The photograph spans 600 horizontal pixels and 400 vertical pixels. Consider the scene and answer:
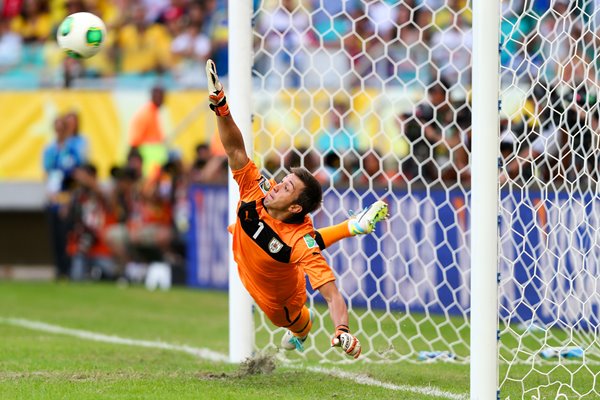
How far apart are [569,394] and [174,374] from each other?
9.32 feet

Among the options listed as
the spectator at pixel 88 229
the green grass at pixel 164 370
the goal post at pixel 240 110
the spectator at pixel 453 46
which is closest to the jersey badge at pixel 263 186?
→ the goal post at pixel 240 110

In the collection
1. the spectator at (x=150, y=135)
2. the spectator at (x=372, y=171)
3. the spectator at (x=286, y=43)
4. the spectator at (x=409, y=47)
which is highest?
the spectator at (x=286, y=43)

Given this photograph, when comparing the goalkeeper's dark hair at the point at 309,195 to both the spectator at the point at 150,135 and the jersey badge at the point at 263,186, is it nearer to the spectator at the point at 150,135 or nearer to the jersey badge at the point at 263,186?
the jersey badge at the point at 263,186

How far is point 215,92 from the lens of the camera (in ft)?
25.6

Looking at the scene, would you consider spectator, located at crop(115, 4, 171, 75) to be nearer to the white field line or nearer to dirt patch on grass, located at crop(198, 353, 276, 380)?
the white field line

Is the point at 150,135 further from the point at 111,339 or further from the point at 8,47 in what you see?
the point at 111,339

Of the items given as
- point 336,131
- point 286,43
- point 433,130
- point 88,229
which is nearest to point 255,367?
point 433,130

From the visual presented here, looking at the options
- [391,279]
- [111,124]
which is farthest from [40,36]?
[391,279]

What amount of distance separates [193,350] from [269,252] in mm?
2696

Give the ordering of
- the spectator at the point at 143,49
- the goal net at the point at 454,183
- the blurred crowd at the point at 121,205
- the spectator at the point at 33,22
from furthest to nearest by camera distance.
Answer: the spectator at the point at 33,22 → the spectator at the point at 143,49 → the blurred crowd at the point at 121,205 → the goal net at the point at 454,183

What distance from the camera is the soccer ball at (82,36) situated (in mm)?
8375

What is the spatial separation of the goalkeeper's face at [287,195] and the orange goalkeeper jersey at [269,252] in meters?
0.13

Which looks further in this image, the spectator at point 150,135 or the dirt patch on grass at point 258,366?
the spectator at point 150,135

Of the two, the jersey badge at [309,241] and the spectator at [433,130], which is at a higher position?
the spectator at [433,130]
